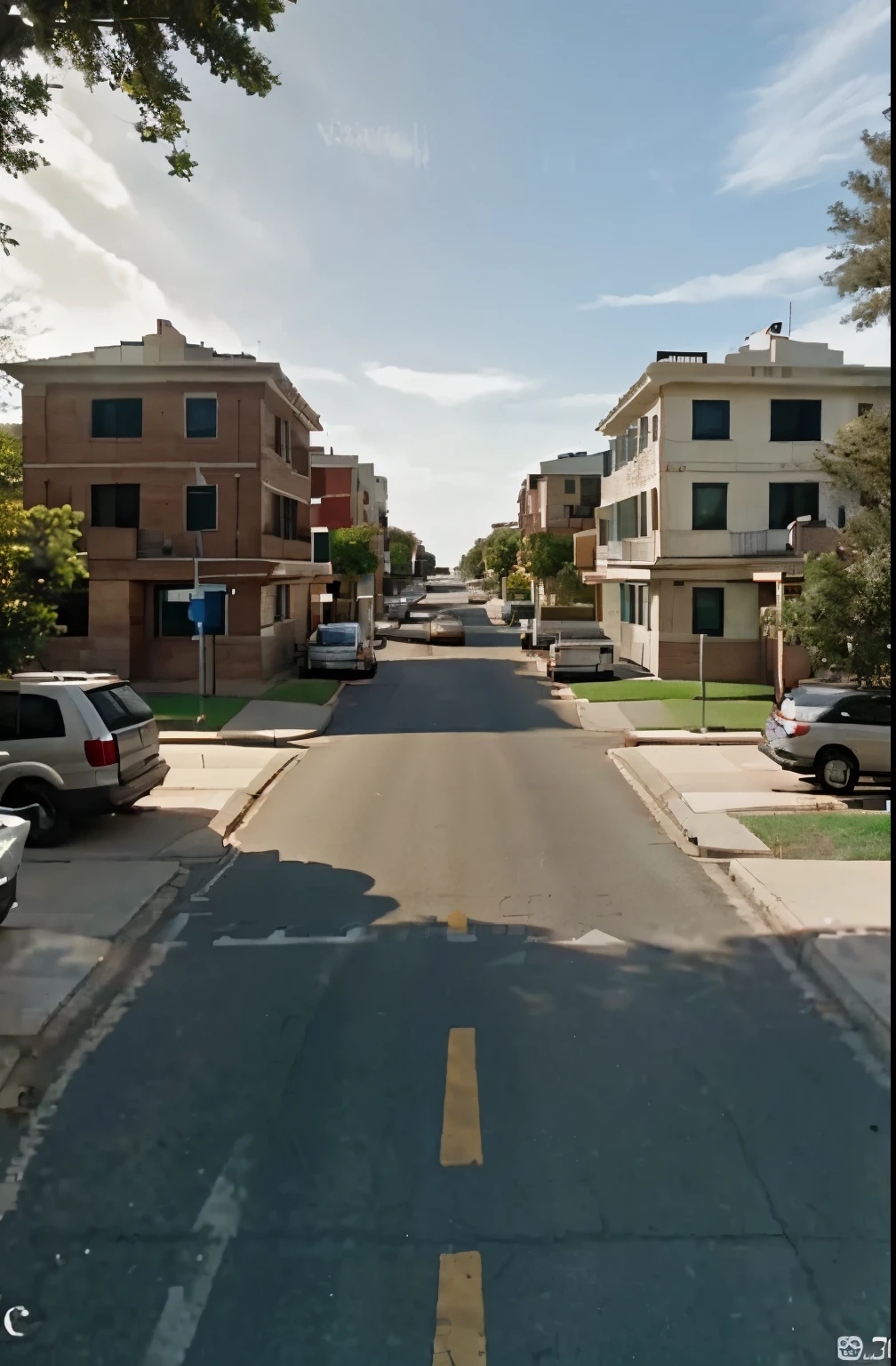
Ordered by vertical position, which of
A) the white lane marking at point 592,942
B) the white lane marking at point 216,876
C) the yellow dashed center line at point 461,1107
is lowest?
the yellow dashed center line at point 461,1107

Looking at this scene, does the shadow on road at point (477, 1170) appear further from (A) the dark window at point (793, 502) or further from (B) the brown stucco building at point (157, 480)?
(A) the dark window at point (793, 502)

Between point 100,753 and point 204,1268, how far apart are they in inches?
362

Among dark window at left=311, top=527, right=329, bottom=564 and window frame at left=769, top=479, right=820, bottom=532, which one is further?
dark window at left=311, top=527, right=329, bottom=564

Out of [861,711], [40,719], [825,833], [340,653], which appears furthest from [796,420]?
[40,719]

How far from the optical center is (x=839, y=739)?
17.6 metres

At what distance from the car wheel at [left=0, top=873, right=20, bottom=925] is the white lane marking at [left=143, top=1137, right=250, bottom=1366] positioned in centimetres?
406

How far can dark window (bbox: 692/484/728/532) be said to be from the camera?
35406 millimetres

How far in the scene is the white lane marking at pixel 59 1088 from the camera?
19.0 ft

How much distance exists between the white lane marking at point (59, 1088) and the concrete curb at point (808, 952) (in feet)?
17.2

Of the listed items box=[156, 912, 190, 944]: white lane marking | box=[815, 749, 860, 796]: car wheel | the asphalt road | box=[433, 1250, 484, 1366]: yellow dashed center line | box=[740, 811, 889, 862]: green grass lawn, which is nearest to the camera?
box=[433, 1250, 484, 1366]: yellow dashed center line

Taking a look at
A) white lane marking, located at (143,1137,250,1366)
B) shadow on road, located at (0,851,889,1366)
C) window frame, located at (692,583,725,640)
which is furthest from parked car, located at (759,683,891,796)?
window frame, located at (692,583,725,640)

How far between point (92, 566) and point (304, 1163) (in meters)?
29.6

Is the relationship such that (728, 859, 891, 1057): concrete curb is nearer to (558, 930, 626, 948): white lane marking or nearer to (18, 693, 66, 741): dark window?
(558, 930, 626, 948): white lane marking

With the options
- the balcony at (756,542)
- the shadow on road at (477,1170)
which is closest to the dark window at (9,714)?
the shadow on road at (477,1170)
